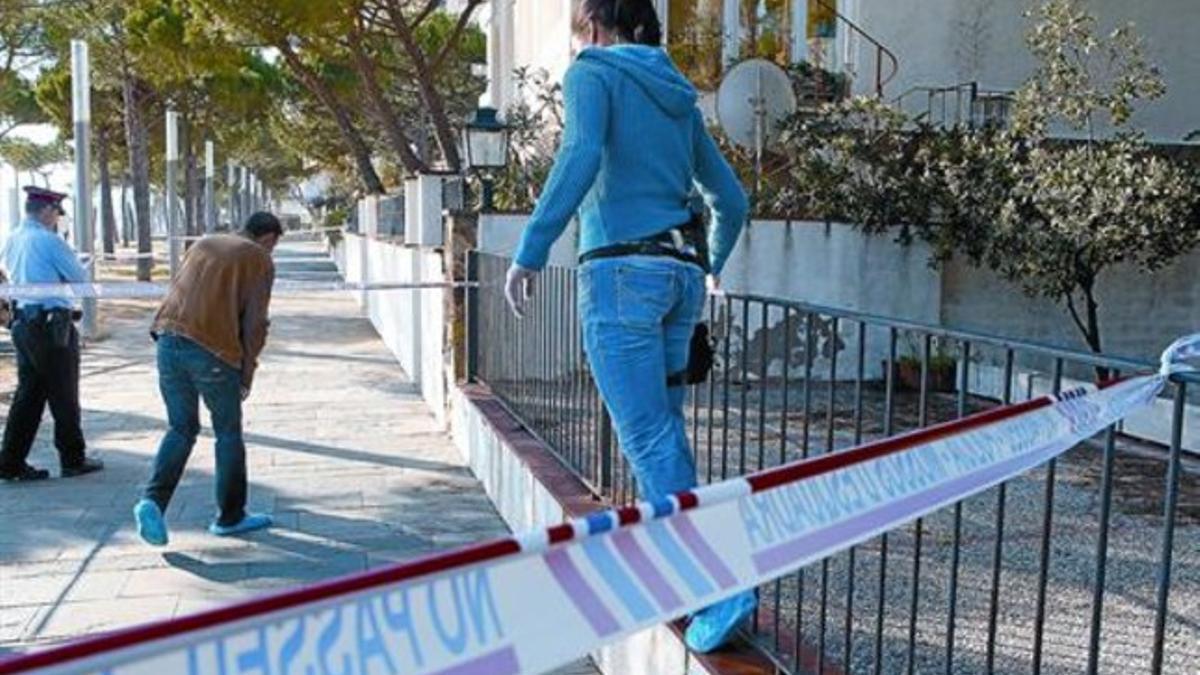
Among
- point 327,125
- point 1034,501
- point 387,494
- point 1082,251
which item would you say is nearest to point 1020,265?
point 1082,251

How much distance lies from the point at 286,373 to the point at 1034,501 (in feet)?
24.6

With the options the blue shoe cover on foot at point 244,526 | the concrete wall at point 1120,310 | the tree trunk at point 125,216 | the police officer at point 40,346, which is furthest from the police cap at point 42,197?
the tree trunk at point 125,216

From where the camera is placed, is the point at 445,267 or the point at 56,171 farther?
the point at 56,171

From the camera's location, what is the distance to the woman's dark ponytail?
2861mm

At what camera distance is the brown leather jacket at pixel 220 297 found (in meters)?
5.04

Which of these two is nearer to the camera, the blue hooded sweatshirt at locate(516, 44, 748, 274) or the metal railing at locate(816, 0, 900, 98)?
the blue hooded sweatshirt at locate(516, 44, 748, 274)

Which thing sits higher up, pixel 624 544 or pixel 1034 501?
pixel 624 544

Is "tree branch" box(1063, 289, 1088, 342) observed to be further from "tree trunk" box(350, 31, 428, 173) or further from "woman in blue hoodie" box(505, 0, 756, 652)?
"tree trunk" box(350, 31, 428, 173)

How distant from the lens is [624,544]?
1570mm

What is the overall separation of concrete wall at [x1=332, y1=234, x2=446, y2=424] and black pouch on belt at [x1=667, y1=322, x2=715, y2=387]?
4895 mm

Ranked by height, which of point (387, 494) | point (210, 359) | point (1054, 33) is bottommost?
point (387, 494)

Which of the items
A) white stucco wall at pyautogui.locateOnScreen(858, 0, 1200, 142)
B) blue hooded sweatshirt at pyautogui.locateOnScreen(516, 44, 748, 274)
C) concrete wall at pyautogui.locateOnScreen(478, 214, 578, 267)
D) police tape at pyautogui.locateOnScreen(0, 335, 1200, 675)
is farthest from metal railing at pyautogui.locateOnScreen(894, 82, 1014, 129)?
police tape at pyautogui.locateOnScreen(0, 335, 1200, 675)

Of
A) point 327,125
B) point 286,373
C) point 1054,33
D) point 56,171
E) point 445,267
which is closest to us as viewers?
point 445,267

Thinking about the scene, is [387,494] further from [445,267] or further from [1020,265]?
[1020,265]
